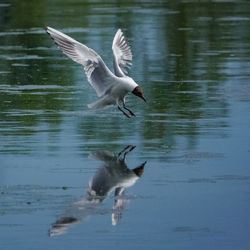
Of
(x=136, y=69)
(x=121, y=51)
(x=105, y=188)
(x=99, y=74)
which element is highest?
(x=121, y=51)

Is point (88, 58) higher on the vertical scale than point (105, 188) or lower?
higher

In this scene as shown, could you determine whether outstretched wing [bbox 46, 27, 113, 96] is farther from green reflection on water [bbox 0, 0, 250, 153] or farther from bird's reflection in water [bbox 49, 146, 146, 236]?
bird's reflection in water [bbox 49, 146, 146, 236]

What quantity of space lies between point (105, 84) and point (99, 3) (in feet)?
74.4

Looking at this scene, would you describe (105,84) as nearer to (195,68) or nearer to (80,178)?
(80,178)

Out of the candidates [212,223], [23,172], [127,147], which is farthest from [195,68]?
A: [212,223]

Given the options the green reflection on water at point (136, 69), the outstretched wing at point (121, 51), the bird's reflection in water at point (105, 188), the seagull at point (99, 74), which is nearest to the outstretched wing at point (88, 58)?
the seagull at point (99, 74)

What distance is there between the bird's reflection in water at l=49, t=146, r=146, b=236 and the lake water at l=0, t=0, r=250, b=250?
14mm

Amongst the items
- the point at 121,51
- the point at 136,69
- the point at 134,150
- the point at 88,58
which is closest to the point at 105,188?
the point at 134,150

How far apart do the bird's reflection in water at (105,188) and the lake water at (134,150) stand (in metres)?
0.01

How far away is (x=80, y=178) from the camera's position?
11.1 meters

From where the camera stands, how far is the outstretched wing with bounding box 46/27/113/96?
1379 centimetres

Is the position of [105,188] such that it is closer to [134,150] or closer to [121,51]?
[134,150]

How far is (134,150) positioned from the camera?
12531 millimetres

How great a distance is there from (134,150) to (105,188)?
1.95 metres
